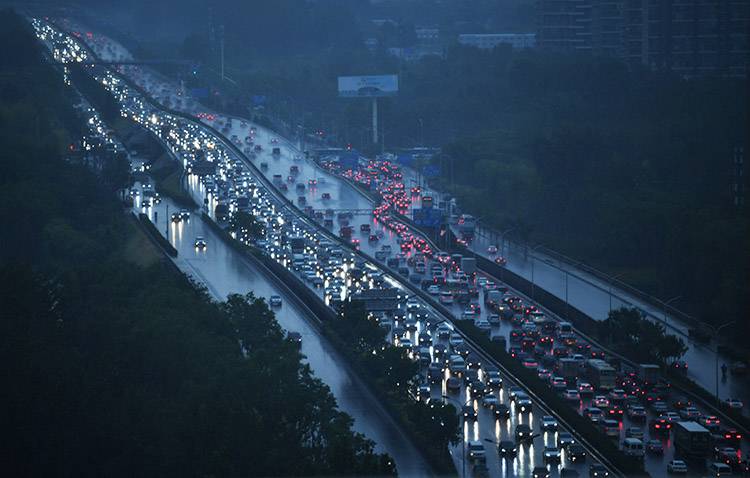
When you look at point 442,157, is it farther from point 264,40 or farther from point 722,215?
point 264,40

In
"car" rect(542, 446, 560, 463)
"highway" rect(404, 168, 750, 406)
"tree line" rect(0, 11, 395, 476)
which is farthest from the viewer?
"highway" rect(404, 168, 750, 406)

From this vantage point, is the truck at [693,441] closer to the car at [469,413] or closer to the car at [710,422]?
the car at [710,422]

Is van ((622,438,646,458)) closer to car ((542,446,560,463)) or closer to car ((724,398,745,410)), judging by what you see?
car ((542,446,560,463))

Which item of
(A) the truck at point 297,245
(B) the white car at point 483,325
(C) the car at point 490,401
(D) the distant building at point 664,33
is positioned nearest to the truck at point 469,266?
(A) the truck at point 297,245

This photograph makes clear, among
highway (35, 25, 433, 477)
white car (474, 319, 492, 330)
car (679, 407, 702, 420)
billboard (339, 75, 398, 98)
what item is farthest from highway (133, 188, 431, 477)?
billboard (339, 75, 398, 98)

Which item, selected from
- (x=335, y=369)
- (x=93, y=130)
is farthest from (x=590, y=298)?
(x=93, y=130)

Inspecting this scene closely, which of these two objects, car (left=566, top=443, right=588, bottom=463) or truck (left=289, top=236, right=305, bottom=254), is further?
truck (left=289, top=236, right=305, bottom=254)
